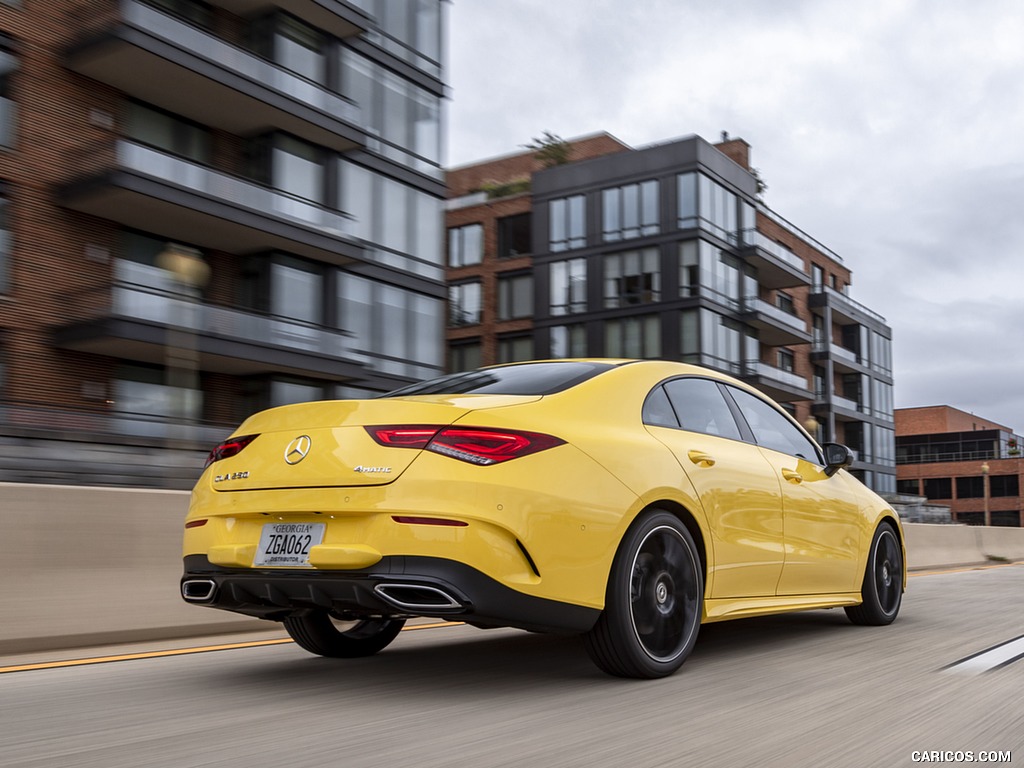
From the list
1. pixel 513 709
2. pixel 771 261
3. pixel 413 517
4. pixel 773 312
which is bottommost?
pixel 513 709

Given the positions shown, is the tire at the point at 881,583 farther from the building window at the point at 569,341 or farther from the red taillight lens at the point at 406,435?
the building window at the point at 569,341

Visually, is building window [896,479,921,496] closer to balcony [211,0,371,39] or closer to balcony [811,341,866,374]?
balcony [811,341,866,374]

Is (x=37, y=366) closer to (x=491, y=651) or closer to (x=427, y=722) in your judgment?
(x=491, y=651)

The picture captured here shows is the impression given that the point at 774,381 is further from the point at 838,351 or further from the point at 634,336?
the point at 838,351

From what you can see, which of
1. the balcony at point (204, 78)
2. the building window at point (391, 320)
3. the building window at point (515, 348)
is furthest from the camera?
the building window at point (515, 348)

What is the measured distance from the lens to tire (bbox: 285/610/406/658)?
5.65m

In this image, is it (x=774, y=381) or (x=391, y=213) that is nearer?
(x=391, y=213)

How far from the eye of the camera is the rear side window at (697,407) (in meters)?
5.35

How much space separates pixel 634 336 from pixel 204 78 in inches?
881

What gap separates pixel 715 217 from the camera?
40844 millimetres

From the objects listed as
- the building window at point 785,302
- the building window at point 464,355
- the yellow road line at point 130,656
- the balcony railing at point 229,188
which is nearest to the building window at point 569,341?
the building window at point 464,355

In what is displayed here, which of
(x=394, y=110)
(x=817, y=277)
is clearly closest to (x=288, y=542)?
(x=394, y=110)

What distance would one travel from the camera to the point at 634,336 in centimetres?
4066

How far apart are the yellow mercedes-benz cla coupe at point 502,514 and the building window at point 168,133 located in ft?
58.9
